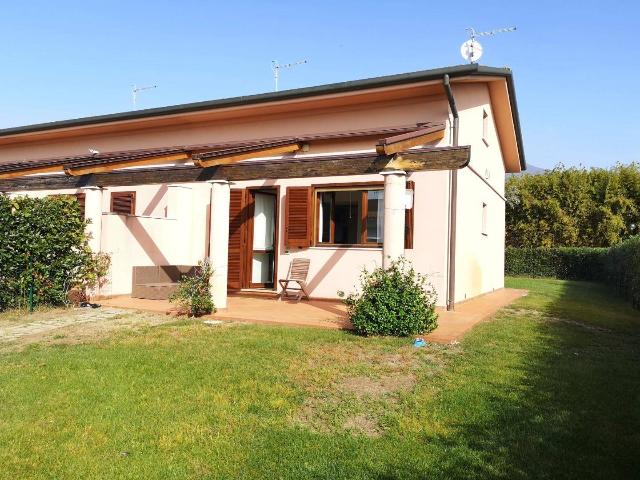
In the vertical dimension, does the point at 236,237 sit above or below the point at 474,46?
below

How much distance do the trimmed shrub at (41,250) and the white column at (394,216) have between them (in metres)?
5.54

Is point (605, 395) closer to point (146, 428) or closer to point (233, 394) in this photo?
point (233, 394)

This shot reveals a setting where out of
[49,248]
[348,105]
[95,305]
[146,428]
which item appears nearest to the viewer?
[146,428]

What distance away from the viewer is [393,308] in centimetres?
702

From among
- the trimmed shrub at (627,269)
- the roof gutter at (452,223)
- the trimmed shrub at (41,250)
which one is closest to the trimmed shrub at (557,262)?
the trimmed shrub at (627,269)

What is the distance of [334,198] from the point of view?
1120 centimetres

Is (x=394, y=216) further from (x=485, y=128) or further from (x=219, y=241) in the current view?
(x=485, y=128)

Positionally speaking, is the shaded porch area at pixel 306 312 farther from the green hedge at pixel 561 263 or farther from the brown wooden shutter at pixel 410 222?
the green hedge at pixel 561 263

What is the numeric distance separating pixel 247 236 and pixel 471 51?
6.32 m

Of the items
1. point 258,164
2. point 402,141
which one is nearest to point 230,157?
point 258,164

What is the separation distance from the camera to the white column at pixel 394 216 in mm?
7557

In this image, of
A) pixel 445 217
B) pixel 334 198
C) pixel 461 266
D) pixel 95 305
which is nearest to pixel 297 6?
pixel 334 198

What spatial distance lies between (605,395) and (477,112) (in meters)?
A: 8.05

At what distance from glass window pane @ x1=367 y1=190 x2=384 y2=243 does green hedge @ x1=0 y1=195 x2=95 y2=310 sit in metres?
5.36
